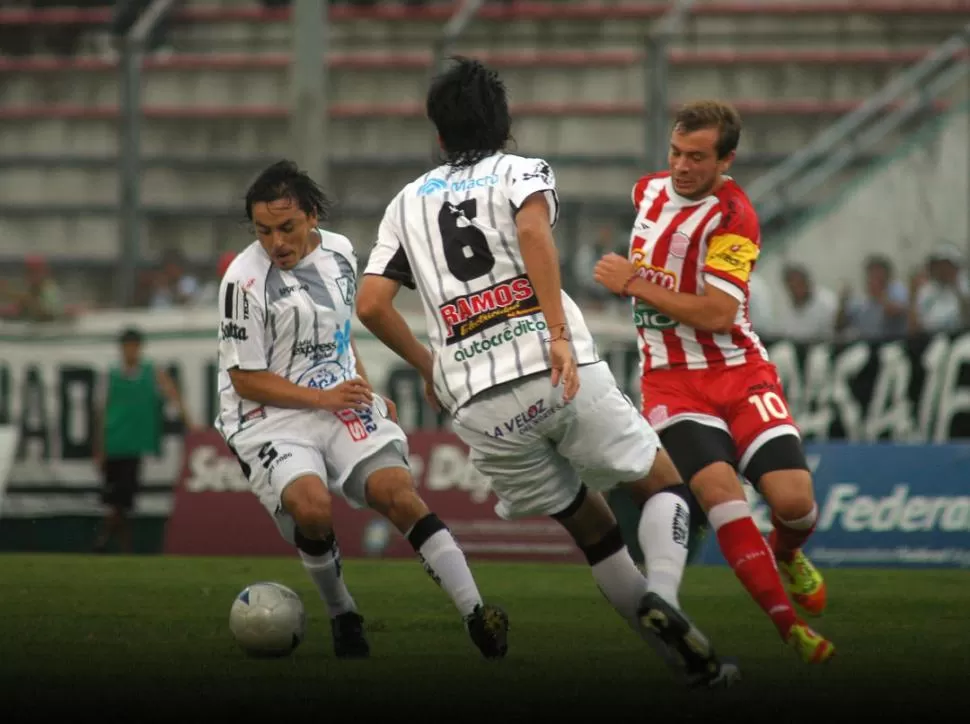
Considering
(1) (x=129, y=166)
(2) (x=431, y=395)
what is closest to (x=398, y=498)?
(2) (x=431, y=395)

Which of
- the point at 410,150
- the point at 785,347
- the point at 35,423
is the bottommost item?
the point at 35,423

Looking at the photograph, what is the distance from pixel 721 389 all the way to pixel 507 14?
12.4 metres

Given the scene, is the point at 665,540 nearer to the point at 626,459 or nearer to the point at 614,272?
the point at 626,459

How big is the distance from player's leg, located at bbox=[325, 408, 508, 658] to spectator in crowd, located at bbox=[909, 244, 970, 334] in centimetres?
808

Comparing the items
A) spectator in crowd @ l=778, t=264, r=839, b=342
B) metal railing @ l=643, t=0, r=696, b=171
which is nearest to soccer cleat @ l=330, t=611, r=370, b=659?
spectator in crowd @ l=778, t=264, r=839, b=342

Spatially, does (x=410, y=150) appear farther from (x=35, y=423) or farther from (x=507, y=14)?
(x=35, y=423)

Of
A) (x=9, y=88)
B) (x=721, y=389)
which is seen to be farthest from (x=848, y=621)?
(x=9, y=88)

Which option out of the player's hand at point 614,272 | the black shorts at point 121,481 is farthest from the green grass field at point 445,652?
the black shorts at point 121,481

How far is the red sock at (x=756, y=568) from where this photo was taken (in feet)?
20.7

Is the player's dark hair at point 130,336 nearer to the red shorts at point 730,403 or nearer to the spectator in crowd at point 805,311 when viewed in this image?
the spectator in crowd at point 805,311

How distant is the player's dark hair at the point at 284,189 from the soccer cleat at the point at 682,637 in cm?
242

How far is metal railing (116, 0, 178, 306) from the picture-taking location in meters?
16.8

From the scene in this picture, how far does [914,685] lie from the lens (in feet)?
19.8

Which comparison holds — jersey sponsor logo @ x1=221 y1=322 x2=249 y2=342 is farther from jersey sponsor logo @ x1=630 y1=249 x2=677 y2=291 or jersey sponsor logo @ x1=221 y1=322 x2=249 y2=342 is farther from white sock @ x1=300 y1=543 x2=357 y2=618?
jersey sponsor logo @ x1=630 y1=249 x2=677 y2=291
